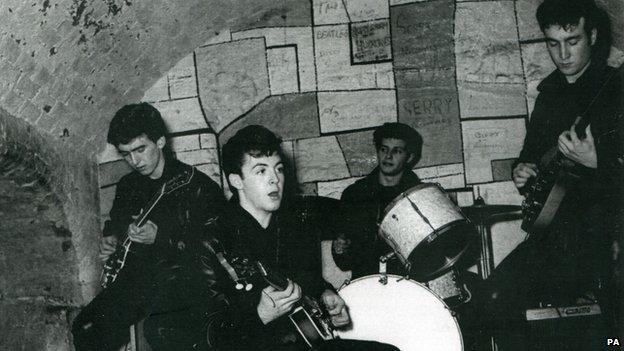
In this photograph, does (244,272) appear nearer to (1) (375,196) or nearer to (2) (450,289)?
(2) (450,289)

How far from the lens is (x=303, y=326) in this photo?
2.99 meters

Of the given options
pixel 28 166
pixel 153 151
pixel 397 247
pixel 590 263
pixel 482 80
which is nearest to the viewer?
pixel 28 166

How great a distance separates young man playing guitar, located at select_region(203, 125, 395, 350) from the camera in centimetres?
292

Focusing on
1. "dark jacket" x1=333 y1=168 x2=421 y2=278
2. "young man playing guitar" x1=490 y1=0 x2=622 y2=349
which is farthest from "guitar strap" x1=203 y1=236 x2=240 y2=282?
"young man playing guitar" x1=490 y1=0 x2=622 y2=349

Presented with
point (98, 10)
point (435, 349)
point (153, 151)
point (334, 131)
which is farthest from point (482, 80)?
point (98, 10)

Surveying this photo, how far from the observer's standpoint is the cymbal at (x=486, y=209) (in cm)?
389

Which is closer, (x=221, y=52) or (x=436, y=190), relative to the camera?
(x=436, y=190)

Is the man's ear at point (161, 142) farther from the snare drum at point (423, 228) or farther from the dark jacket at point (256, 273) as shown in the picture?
the snare drum at point (423, 228)

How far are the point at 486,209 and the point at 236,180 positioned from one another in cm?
170

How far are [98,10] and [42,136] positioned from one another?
82 centimetres

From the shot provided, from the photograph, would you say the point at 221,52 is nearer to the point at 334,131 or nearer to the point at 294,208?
the point at 334,131

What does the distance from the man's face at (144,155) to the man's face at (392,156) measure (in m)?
1.54

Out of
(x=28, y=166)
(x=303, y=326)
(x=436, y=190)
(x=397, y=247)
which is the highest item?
(x=28, y=166)

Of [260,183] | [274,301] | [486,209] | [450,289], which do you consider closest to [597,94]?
[486,209]
